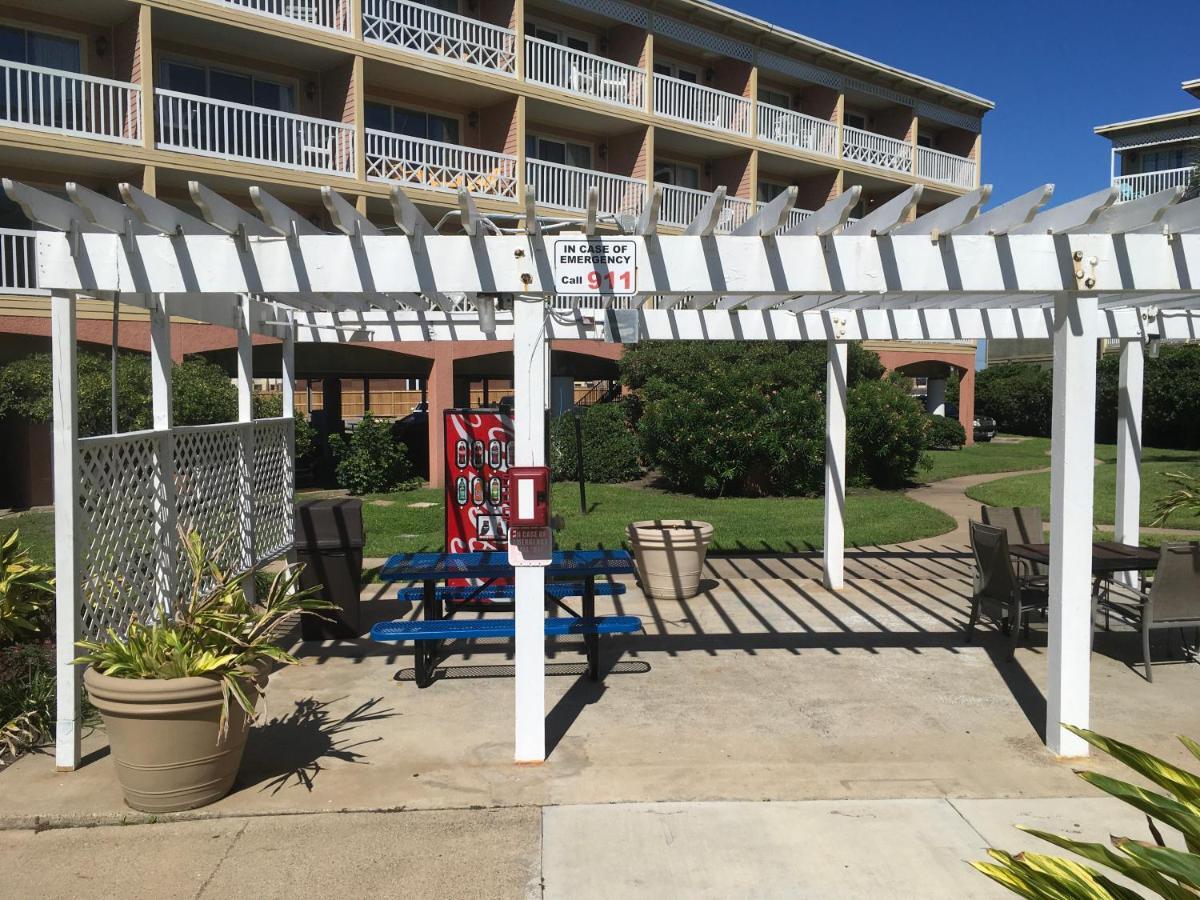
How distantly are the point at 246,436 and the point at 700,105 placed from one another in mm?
18784

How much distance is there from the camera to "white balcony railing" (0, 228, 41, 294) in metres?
14.1

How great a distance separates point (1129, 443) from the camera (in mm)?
8898

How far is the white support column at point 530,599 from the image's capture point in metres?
5.08

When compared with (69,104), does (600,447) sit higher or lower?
lower

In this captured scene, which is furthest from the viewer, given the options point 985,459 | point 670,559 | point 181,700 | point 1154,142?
point 1154,142

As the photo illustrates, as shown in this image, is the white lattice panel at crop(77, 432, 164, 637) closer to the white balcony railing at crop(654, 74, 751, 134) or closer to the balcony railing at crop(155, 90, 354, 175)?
the balcony railing at crop(155, 90, 354, 175)

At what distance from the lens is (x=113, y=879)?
3988 mm

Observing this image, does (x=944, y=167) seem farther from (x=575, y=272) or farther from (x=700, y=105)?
(x=575, y=272)

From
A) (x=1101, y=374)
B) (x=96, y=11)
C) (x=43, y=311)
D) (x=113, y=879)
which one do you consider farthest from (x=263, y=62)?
(x=1101, y=374)

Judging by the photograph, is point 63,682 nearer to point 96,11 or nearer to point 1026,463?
point 96,11

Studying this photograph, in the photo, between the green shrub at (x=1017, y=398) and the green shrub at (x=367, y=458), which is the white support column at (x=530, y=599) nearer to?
the green shrub at (x=367, y=458)

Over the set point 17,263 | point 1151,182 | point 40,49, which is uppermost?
point 1151,182

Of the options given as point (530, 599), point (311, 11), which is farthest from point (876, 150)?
point (530, 599)

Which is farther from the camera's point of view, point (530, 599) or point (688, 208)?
point (688, 208)
